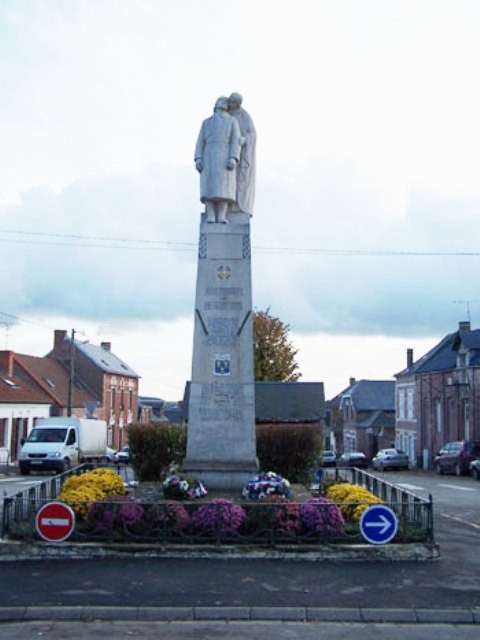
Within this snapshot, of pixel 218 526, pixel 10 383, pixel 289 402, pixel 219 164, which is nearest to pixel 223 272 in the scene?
pixel 219 164

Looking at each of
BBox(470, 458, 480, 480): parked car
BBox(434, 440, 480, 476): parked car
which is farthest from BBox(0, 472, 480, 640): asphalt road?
BBox(434, 440, 480, 476): parked car

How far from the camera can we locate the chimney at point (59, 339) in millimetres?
64562

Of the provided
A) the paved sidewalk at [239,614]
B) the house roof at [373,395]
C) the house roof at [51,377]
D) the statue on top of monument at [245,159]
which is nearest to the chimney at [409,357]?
the house roof at [373,395]

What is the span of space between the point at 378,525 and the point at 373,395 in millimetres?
64845

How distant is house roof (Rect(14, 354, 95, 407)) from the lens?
52.2m

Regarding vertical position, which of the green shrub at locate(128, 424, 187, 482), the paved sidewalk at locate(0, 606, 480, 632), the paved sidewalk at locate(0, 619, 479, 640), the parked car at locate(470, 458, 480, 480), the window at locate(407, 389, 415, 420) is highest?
the window at locate(407, 389, 415, 420)

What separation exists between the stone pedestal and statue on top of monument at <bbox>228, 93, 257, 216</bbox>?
0.85 metres

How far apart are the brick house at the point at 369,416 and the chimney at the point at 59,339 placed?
27.2 meters

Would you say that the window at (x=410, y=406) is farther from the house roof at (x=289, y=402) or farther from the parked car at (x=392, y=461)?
the house roof at (x=289, y=402)

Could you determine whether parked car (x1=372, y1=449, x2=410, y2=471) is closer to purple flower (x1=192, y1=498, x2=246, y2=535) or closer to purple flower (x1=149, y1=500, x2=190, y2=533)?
purple flower (x1=192, y1=498, x2=246, y2=535)

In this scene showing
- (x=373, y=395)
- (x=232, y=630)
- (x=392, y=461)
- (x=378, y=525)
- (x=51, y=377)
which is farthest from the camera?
(x=373, y=395)

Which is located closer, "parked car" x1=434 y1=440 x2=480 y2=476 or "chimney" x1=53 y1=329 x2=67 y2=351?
"parked car" x1=434 y1=440 x2=480 y2=476

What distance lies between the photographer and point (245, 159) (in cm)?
1645

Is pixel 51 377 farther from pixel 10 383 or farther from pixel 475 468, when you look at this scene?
pixel 475 468
